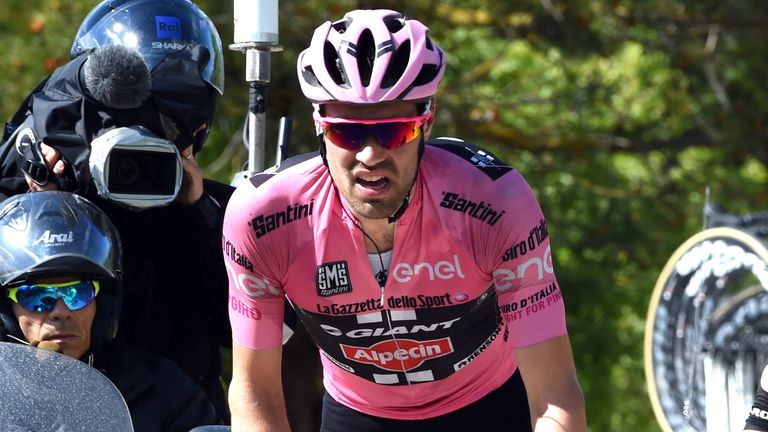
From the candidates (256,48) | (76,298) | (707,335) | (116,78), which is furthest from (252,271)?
Result: (707,335)

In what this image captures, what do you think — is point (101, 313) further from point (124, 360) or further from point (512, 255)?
point (512, 255)

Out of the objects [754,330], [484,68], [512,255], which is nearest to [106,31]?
[512,255]

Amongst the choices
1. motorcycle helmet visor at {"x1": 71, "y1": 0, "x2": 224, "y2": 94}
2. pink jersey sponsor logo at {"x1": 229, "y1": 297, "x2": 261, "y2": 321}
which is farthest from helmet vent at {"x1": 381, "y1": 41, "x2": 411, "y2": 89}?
motorcycle helmet visor at {"x1": 71, "y1": 0, "x2": 224, "y2": 94}

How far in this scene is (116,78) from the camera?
4512 millimetres

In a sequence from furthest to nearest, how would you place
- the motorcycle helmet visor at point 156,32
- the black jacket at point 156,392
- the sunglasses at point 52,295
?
the motorcycle helmet visor at point 156,32, the sunglasses at point 52,295, the black jacket at point 156,392

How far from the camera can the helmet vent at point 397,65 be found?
11.9 feet

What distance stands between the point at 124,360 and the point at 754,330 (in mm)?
4531

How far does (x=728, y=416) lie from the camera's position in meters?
7.81

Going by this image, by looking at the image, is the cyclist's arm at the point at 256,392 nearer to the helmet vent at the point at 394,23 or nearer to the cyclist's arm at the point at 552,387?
the cyclist's arm at the point at 552,387

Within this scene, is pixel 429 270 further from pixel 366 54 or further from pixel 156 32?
pixel 156 32

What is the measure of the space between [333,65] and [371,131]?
0.26m

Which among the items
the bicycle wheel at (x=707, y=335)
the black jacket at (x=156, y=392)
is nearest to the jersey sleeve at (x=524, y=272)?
the black jacket at (x=156, y=392)

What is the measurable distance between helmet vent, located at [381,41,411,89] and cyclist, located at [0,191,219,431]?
47.7 inches

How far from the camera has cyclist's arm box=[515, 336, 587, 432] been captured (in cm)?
354
